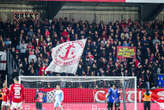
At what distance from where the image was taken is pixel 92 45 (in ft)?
82.6

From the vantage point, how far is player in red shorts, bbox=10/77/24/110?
15.5 m

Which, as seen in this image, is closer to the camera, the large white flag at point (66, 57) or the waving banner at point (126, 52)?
the large white flag at point (66, 57)

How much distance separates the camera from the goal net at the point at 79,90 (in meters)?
19.6

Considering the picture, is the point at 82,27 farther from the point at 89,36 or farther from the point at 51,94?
the point at 51,94

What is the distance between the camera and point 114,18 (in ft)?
102

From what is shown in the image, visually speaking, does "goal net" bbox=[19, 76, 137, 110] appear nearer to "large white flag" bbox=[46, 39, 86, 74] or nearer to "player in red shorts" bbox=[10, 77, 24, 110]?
"large white flag" bbox=[46, 39, 86, 74]

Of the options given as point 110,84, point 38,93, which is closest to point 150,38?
point 110,84

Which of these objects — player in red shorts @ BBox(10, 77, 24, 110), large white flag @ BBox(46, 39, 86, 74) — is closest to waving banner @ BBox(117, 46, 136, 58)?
large white flag @ BBox(46, 39, 86, 74)

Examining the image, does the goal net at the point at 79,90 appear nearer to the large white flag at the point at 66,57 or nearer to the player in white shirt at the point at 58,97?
the player in white shirt at the point at 58,97

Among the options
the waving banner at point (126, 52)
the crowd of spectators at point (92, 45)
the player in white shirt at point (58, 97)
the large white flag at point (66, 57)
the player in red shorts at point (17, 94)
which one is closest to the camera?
the player in red shorts at point (17, 94)

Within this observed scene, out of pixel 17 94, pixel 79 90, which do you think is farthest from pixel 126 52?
pixel 17 94

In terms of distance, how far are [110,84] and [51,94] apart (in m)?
3.24

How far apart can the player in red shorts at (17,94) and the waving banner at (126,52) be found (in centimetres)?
1098

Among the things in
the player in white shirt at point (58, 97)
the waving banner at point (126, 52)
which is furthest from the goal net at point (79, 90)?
the waving banner at point (126, 52)
